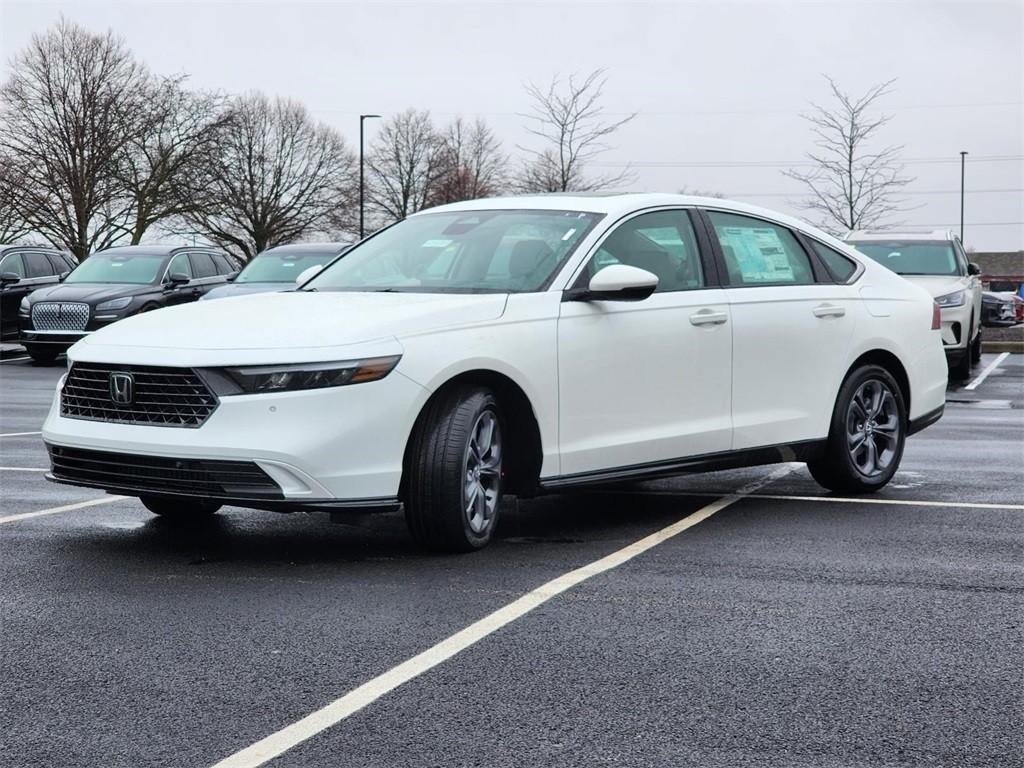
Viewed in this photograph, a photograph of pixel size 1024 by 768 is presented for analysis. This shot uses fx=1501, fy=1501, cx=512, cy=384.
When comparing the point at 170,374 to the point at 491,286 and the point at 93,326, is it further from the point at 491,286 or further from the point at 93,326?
the point at 93,326

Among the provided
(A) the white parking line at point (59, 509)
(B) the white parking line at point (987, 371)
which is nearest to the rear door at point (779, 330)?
(A) the white parking line at point (59, 509)

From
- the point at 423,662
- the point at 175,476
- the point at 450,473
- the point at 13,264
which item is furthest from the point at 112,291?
the point at 423,662

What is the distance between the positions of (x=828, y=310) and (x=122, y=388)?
401cm

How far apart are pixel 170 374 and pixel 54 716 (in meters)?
2.23

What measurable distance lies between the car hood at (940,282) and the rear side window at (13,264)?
1461 centimetres

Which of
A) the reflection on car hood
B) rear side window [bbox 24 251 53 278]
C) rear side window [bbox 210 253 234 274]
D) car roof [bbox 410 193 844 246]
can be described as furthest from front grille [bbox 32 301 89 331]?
the reflection on car hood

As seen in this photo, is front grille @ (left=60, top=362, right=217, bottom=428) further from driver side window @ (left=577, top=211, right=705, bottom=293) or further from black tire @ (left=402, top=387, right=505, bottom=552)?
driver side window @ (left=577, top=211, right=705, bottom=293)

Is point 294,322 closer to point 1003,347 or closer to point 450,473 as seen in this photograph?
point 450,473

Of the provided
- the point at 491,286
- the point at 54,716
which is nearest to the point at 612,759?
the point at 54,716

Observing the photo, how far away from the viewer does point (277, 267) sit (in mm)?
22156

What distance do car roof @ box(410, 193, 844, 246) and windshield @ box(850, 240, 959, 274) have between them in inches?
479

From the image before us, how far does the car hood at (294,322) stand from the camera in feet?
20.3

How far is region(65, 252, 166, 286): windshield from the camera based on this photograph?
24.0m

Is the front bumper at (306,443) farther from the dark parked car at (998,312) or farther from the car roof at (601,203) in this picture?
the dark parked car at (998,312)
